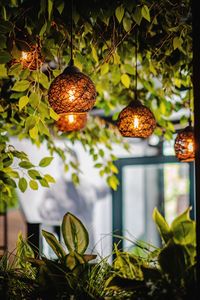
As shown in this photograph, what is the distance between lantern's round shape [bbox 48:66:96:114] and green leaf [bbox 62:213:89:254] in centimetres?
58

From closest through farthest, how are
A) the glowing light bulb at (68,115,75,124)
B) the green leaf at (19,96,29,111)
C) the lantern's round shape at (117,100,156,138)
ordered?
the green leaf at (19,96,29,111)
the lantern's round shape at (117,100,156,138)
the glowing light bulb at (68,115,75,124)

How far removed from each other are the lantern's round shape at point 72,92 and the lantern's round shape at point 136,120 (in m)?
0.42

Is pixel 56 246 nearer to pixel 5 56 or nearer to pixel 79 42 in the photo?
pixel 5 56

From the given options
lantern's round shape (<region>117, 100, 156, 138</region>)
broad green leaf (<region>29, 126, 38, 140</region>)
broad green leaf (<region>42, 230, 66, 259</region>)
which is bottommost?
broad green leaf (<region>42, 230, 66, 259</region>)

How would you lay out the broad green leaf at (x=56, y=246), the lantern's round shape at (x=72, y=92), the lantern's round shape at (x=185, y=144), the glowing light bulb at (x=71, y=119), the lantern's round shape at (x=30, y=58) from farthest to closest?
the glowing light bulb at (x=71, y=119)
the lantern's round shape at (x=185, y=144)
the lantern's round shape at (x=30, y=58)
the lantern's round shape at (x=72, y=92)
the broad green leaf at (x=56, y=246)

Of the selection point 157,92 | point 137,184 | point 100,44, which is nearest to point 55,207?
point 137,184

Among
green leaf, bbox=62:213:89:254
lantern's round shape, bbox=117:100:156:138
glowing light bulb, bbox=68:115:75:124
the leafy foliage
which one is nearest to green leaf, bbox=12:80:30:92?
the leafy foliage

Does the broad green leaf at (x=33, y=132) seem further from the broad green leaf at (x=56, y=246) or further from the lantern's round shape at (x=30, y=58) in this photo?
the broad green leaf at (x=56, y=246)

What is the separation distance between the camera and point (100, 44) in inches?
119

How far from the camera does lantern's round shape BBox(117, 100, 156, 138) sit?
2709mm

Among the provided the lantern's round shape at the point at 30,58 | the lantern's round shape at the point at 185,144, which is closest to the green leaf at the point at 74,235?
the lantern's round shape at the point at 30,58

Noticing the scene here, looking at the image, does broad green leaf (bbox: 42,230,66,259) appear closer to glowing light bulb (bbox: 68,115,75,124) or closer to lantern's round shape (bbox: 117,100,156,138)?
lantern's round shape (bbox: 117,100,156,138)

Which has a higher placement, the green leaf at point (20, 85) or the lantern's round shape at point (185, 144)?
the green leaf at point (20, 85)

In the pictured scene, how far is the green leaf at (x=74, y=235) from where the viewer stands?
190 cm
